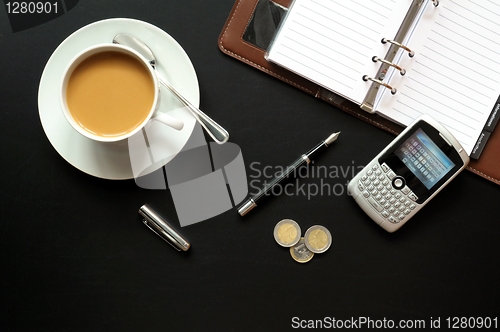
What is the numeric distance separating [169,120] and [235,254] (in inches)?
11.2

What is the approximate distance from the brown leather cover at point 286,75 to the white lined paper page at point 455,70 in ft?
0.12

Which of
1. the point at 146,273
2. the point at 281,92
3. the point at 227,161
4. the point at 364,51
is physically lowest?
the point at 146,273

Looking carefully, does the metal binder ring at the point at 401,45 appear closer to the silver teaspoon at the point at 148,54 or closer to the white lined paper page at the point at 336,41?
the white lined paper page at the point at 336,41

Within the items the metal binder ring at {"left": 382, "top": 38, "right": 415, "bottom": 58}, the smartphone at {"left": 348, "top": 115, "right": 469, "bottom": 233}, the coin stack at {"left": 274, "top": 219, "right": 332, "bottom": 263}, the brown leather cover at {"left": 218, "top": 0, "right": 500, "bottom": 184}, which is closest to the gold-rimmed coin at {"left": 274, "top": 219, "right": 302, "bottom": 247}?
the coin stack at {"left": 274, "top": 219, "right": 332, "bottom": 263}

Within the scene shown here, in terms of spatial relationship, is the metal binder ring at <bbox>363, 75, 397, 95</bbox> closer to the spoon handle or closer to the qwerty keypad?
the qwerty keypad

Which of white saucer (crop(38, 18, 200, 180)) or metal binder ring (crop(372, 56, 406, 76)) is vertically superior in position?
metal binder ring (crop(372, 56, 406, 76))

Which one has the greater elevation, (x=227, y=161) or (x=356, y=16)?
(x=356, y=16)

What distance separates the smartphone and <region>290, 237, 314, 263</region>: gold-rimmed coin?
0.43 feet

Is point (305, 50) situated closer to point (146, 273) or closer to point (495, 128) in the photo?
point (495, 128)

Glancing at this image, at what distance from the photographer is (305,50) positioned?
0.77 m

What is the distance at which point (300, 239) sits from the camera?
0.81m

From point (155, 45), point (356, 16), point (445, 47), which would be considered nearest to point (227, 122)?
point (155, 45)

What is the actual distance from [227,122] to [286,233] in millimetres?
229

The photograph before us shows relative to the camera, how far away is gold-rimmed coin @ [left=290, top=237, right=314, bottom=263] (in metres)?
0.81
